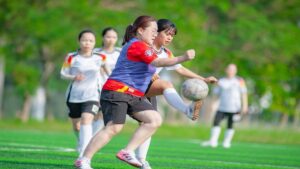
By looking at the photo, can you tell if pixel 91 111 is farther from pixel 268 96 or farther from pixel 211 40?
pixel 268 96

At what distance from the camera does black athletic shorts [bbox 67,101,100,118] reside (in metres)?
12.1

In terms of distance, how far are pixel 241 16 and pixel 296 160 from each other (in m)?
23.1

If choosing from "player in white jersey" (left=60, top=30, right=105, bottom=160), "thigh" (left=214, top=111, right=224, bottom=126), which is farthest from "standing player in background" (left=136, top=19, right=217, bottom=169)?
"thigh" (left=214, top=111, right=224, bottom=126)

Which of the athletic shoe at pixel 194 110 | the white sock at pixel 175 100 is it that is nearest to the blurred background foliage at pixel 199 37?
the white sock at pixel 175 100

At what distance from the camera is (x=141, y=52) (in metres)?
8.69

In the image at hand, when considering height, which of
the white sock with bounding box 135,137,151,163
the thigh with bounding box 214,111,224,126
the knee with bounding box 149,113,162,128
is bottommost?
the thigh with bounding box 214,111,224,126

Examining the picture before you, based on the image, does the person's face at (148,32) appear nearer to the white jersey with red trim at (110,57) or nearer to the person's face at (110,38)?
the white jersey with red trim at (110,57)

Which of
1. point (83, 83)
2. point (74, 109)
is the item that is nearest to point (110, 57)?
point (83, 83)

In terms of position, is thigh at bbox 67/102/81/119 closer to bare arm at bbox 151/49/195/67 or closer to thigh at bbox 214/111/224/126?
bare arm at bbox 151/49/195/67

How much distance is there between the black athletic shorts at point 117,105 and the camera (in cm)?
891

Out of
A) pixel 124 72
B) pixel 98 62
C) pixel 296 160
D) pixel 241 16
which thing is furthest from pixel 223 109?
pixel 241 16

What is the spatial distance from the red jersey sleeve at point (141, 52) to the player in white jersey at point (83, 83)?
325 cm

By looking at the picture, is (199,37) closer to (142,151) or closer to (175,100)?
(142,151)

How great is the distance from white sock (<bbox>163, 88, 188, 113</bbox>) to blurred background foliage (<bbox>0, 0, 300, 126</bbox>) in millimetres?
20194
